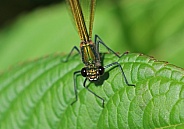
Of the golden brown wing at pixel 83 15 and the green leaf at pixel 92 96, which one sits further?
the golden brown wing at pixel 83 15

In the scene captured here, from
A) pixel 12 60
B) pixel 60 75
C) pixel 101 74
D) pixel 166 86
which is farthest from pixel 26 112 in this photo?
pixel 12 60

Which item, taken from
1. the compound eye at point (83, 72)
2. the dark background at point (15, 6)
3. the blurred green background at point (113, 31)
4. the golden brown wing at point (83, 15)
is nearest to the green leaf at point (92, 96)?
the compound eye at point (83, 72)

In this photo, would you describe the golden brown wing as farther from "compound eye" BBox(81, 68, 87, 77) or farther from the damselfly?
"compound eye" BBox(81, 68, 87, 77)

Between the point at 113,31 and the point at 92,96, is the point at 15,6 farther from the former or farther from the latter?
the point at 92,96

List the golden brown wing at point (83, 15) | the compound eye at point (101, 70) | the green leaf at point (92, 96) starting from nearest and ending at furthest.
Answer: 1. the green leaf at point (92, 96)
2. the compound eye at point (101, 70)
3. the golden brown wing at point (83, 15)

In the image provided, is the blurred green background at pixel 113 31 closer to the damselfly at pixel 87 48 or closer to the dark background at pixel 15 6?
the damselfly at pixel 87 48

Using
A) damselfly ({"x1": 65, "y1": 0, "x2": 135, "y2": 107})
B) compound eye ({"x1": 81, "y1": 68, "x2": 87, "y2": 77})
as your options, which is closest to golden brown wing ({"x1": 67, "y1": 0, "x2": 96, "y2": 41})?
damselfly ({"x1": 65, "y1": 0, "x2": 135, "y2": 107})
